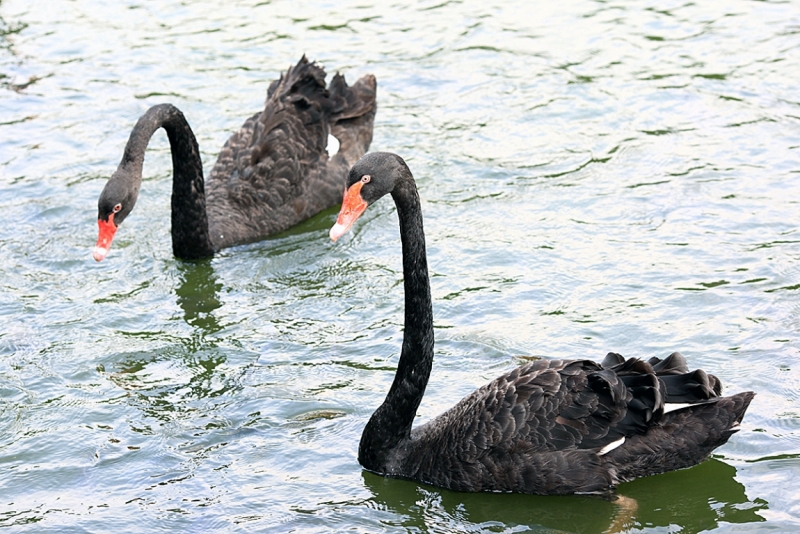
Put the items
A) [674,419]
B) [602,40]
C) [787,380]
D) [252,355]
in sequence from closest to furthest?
1. [674,419]
2. [787,380]
3. [252,355]
4. [602,40]

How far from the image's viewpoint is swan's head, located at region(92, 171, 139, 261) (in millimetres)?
7863

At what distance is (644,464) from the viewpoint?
19.3 ft

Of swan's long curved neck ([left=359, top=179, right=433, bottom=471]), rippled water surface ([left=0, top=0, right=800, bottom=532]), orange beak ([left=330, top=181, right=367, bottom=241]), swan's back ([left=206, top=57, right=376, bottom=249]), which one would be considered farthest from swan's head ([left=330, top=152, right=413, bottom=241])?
swan's back ([left=206, top=57, right=376, bottom=249])

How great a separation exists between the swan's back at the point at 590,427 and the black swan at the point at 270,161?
11.4 ft

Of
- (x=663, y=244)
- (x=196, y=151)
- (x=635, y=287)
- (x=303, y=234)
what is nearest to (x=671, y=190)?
(x=663, y=244)

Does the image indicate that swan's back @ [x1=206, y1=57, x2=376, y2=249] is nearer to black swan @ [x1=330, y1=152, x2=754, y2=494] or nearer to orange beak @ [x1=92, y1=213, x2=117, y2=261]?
orange beak @ [x1=92, y1=213, x2=117, y2=261]

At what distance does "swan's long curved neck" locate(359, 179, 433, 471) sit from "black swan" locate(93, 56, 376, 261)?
2879 millimetres

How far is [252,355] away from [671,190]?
3.62 m

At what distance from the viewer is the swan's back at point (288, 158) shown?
923 centimetres

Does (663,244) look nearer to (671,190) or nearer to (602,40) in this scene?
(671,190)

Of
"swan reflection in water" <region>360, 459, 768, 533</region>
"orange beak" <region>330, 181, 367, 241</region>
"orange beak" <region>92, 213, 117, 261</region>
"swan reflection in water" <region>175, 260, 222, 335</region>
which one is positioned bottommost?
"swan reflection in water" <region>360, 459, 768, 533</region>

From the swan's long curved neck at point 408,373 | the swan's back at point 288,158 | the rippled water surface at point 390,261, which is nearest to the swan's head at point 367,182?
the swan's long curved neck at point 408,373

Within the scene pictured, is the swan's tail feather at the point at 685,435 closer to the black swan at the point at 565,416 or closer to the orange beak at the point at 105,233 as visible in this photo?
the black swan at the point at 565,416

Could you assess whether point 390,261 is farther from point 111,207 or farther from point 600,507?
point 600,507
